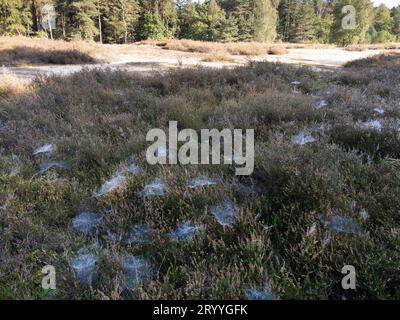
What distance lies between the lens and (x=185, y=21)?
182ft

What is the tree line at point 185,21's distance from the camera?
40.6 meters

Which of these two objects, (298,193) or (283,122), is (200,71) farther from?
(298,193)

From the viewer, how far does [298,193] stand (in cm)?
316

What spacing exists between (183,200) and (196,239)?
0.58 m

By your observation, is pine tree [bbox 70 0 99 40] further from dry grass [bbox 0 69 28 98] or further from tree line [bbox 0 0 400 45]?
dry grass [bbox 0 69 28 98]

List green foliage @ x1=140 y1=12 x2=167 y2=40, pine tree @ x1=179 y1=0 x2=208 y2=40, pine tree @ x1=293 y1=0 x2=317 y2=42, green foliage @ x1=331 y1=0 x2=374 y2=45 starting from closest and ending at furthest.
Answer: green foliage @ x1=331 y1=0 x2=374 y2=45
green foliage @ x1=140 y1=12 x2=167 y2=40
pine tree @ x1=179 y1=0 x2=208 y2=40
pine tree @ x1=293 y1=0 x2=317 y2=42

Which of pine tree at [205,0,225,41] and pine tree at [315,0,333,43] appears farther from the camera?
pine tree at [315,0,333,43]

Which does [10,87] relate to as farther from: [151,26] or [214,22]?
[214,22]

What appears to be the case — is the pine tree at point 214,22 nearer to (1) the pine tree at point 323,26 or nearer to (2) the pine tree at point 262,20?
(2) the pine tree at point 262,20

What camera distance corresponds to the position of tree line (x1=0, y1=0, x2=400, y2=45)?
133 feet

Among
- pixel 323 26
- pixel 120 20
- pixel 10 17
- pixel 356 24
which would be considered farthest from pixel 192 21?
pixel 10 17

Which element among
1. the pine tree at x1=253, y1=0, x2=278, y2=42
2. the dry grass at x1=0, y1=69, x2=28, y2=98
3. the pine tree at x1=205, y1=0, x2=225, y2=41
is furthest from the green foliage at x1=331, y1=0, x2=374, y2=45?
the dry grass at x1=0, y1=69, x2=28, y2=98

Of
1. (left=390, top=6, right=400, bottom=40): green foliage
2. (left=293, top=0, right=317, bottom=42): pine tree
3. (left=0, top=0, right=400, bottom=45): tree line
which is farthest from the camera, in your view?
(left=390, top=6, right=400, bottom=40): green foliage
